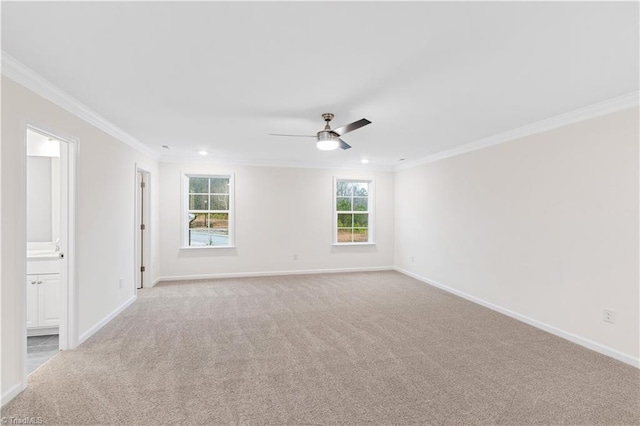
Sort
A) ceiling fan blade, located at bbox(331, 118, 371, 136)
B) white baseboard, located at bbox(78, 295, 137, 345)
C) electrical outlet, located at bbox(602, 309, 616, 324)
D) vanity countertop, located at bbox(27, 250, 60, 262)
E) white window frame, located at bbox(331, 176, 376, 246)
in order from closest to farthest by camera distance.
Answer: ceiling fan blade, located at bbox(331, 118, 371, 136), electrical outlet, located at bbox(602, 309, 616, 324), white baseboard, located at bbox(78, 295, 137, 345), vanity countertop, located at bbox(27, 250, 60, 262), white window frame, located at bbox(331, 176, 376, 246)

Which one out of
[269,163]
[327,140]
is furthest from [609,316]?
[269,163]

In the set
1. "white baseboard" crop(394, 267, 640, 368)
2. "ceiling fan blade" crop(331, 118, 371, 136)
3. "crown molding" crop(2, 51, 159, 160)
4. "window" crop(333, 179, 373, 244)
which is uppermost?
"crown molding" crop(2, 51, 159, 160)

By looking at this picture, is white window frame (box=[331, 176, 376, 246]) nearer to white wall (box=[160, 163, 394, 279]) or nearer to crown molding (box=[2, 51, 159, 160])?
white wall (box=[160, 163, 394, 279])

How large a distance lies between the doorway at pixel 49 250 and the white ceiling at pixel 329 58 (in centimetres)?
99

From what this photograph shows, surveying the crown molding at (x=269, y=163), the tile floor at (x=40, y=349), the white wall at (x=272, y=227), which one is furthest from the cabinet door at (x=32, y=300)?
the crown molding at (x=269, y=163)

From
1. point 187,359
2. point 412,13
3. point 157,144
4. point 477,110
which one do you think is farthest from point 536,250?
point 157,144

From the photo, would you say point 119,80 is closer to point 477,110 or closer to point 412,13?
point 412,13

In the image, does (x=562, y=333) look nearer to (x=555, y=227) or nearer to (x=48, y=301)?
(x=555, y=227)

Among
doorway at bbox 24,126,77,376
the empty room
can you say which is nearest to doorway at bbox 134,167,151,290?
A: the empty room

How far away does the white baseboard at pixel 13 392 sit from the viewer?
2.20 m

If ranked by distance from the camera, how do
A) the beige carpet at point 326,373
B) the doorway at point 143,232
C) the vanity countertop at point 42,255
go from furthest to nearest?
1. the doorway at point 143,232
2. the vanity countertop at point 42,255
3. the beige carpet at point 326,373

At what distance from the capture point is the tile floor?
9.63ft

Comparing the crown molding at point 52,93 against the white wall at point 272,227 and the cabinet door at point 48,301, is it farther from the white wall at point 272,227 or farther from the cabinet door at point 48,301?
the white wall at point 272,227

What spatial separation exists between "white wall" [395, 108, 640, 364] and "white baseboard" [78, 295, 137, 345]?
205 inches
